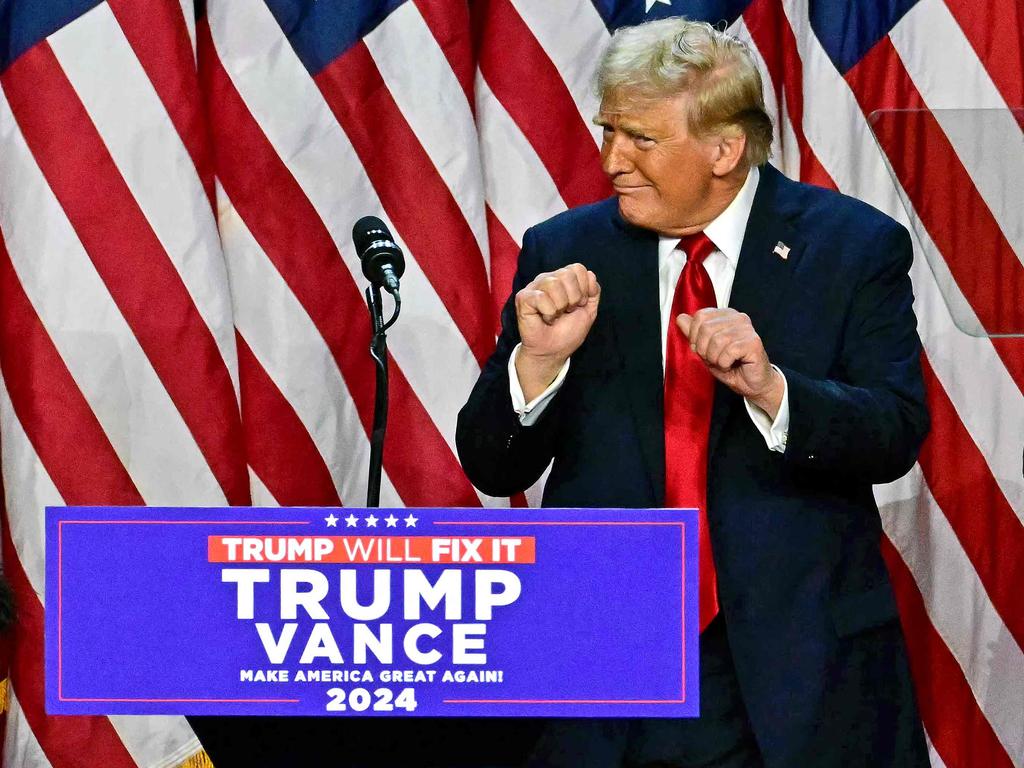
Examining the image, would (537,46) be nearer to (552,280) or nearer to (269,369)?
(269,369)

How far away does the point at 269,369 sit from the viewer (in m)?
2.83

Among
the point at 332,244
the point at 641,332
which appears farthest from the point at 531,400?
the point at 332,244

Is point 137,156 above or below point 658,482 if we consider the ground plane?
above

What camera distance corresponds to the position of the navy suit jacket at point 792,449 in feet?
5.37

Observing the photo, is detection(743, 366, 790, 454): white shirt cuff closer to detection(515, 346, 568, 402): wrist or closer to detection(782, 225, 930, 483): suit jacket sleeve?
detection(782, 225, 930, 483): suit jacket sleeve

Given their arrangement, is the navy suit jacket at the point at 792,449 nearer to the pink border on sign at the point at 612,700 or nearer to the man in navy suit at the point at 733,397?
the man in navy suit at the point at 733,397

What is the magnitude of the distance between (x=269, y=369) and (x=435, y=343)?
1.03ft

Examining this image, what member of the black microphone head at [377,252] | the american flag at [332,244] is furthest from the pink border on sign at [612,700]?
the american flag at [332,244]

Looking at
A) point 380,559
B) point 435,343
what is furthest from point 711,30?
point 435,343

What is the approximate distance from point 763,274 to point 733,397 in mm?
155

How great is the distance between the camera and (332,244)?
9.31 ft

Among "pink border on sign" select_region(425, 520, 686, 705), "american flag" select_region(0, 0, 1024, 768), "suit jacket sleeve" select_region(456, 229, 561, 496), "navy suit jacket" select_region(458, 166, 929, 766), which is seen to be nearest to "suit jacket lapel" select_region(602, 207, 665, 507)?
"navy suit jacket" select_region(458, 166, 929, 766)

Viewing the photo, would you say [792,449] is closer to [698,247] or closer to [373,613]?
[698,247]

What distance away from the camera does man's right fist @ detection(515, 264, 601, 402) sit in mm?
1564
